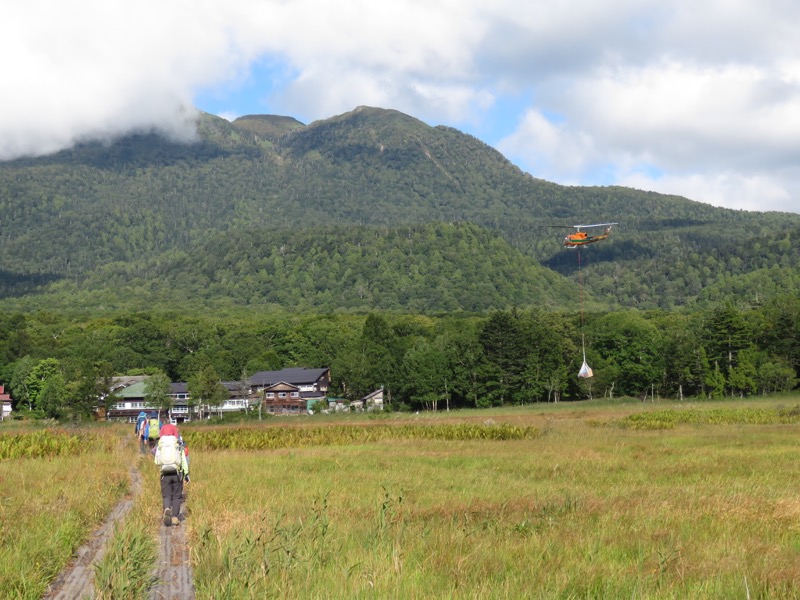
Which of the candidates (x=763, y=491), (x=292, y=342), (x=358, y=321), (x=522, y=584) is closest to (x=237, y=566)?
(x=522, y=584)

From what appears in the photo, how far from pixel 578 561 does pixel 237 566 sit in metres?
4.87

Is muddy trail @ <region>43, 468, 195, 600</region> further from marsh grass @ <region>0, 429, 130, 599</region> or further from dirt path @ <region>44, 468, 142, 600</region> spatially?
marsh grass @ <region>0, 429, 130, 599</region>

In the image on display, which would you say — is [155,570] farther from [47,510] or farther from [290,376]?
[290,376]

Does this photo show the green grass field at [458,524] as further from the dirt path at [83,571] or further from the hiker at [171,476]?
the hiker at [171,476]

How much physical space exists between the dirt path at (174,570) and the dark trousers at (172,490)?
0.93 meters

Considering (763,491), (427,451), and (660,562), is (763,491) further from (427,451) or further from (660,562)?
(427,451)

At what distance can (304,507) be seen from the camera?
50.8ft

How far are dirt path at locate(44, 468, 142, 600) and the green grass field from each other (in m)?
0.26

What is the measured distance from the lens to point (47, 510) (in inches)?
580

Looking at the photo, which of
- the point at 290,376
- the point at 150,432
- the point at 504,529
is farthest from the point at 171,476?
the point at 290,376

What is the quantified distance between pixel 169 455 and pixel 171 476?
456 mm

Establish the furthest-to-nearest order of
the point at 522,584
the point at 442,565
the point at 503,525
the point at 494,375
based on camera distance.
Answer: the point at 494,375, the point at 503,525, the point at 442,565, the point at 522,584

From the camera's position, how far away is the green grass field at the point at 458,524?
9414 mm

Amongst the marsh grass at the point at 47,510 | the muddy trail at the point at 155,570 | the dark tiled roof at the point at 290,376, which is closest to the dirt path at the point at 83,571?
the muddy trail at the point at 155,570
